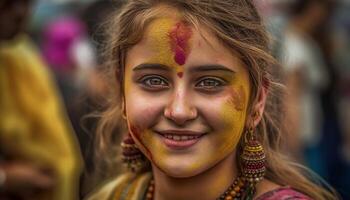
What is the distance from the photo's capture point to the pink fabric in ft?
8.49

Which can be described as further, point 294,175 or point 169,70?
point 294,175

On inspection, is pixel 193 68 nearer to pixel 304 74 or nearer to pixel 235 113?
pixel 235 113

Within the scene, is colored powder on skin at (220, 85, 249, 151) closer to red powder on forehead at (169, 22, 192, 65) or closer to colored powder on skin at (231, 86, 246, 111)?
colored powder on skin at (231, 86, 246, 111)

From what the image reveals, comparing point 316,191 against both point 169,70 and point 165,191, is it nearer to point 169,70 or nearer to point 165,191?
point 165,191

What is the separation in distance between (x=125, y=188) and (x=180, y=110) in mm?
633

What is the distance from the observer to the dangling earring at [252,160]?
262 cm

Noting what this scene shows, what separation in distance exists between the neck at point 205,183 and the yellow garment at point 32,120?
6.18 ft

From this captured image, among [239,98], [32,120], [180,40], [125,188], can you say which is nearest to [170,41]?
[180,40]

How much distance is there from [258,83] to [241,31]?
18 cm

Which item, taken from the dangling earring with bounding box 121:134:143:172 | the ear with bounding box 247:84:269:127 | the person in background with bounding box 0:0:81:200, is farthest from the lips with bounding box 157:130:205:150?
the person in background with bounding box 0:0:81:200

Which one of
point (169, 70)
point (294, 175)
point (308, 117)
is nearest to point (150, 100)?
point (169, 70)

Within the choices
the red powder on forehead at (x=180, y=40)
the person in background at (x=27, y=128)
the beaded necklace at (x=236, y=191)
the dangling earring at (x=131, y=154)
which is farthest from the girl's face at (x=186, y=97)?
the person in background at (x=27, y=128)

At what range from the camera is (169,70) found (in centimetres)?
249

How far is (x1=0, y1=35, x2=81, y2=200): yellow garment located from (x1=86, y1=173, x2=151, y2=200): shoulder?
1386 mm
